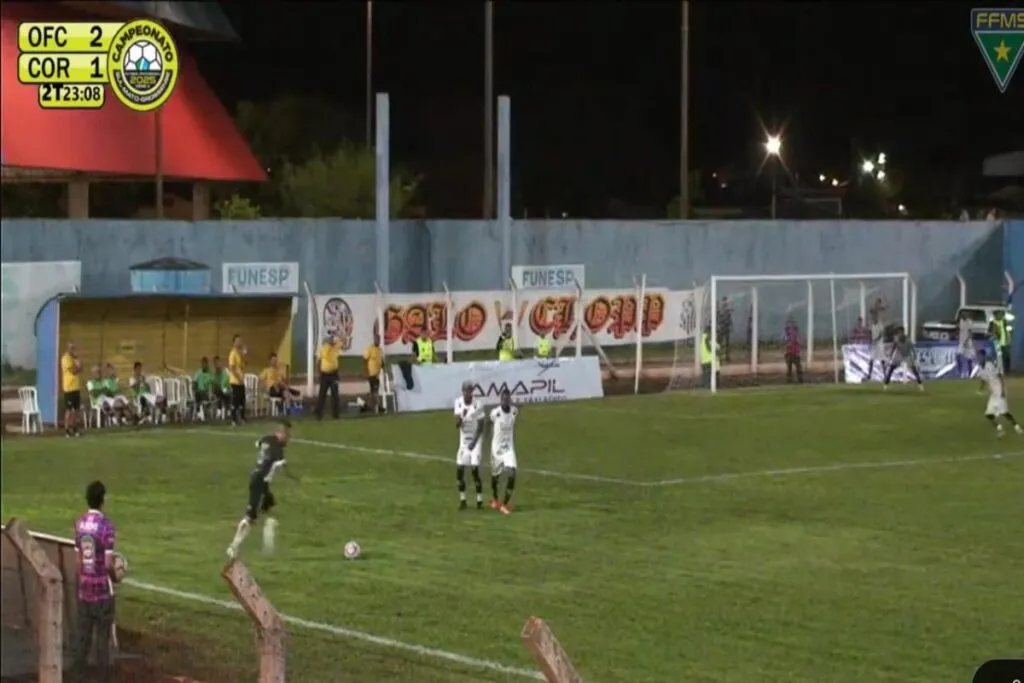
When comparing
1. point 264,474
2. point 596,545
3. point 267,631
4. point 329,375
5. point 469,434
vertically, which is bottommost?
point 596,545

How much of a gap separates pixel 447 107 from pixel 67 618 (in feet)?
151

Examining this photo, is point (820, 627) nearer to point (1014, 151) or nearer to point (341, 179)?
point (1014, 151)

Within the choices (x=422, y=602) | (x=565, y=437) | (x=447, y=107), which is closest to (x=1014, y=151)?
(x=422, y=602)

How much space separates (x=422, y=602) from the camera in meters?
17.5

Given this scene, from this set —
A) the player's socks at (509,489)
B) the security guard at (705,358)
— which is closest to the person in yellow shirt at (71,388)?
the player's socks at (509,489)

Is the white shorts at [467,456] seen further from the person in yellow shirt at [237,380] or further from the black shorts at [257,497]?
the person in yellow shirt at [237,380]

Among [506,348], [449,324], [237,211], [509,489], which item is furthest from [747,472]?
[237,211]

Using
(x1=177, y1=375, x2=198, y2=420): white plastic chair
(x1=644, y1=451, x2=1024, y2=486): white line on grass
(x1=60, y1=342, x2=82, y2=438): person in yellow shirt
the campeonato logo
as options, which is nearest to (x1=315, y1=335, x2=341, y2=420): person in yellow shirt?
(x1=177, y1=375, x2=198, y2=420): white plastic chair

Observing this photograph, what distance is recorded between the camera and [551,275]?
21.1 meters

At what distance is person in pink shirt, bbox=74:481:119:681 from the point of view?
1280 cm

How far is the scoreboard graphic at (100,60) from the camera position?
1209cm

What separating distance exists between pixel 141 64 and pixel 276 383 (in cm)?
2319

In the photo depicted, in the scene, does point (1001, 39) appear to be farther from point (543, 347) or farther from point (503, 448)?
point (543, 347)

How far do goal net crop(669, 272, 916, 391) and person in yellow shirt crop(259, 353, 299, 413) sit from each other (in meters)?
8.66
